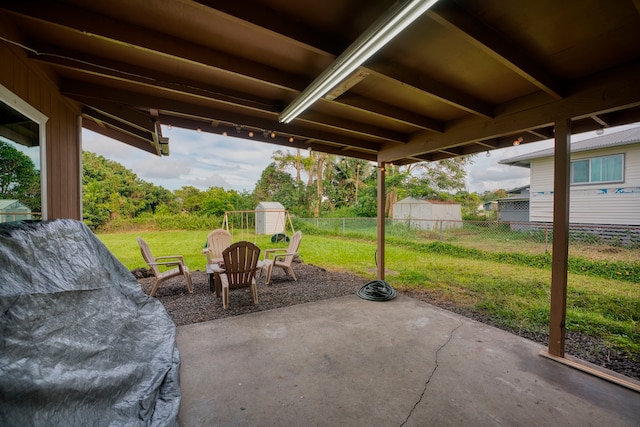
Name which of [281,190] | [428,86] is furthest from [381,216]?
[281,190]

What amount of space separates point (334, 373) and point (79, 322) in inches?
73.9

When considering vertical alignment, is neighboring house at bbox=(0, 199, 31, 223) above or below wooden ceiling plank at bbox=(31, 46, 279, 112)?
below

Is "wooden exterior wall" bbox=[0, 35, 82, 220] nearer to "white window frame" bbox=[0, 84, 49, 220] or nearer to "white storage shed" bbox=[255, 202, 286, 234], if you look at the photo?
"white window frame" bbox=[0, 84, 49, 220]

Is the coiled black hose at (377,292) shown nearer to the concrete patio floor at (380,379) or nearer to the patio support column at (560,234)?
the concrete patio floor at (380,379)

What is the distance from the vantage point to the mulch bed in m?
2.53

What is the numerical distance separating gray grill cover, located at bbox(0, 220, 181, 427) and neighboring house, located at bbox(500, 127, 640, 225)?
881 centimetres

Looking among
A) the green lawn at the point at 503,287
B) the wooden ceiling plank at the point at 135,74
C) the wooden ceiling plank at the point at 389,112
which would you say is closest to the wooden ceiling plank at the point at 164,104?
the wooden ceiling plank at the point at 135,74

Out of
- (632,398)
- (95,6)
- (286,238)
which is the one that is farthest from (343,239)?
(95,6)

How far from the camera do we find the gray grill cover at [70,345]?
1.16 metres

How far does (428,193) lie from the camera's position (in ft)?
42.4

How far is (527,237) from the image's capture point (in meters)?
6.38

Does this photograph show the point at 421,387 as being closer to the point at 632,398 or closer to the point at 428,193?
the point at 632,398

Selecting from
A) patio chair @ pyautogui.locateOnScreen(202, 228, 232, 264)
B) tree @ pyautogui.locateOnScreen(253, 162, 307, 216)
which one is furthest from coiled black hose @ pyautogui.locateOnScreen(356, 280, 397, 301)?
tree @ pyautogui.locateOnScreen(253, 162, 307, 216)

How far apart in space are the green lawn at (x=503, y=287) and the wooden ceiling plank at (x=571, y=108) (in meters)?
2.38
